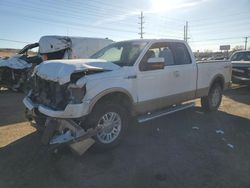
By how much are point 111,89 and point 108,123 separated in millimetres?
624

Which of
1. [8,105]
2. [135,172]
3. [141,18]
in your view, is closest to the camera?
[135,172]

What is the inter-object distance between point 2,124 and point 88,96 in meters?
3.29

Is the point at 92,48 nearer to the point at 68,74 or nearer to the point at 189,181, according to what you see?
the point at 68,74

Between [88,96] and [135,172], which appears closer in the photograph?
[135,172]

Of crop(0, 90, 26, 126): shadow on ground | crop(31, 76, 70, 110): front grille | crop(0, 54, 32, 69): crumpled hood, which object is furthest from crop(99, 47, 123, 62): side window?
crop(0, 54, 32, 69): crumpled hood

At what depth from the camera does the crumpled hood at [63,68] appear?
14.5ft

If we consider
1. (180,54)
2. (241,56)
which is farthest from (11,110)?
(241,56)

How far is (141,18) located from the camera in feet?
187

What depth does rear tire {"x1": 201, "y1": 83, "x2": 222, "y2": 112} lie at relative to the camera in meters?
7.84

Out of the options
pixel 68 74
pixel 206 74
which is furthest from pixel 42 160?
pixel 206 74

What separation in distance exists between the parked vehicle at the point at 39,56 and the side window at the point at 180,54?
671 cm

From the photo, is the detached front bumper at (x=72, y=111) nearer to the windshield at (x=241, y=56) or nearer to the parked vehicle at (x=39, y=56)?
the parked vehicle at (x=39, y=56)

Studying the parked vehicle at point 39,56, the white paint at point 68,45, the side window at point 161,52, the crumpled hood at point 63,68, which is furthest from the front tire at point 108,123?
the white paint at point 68,45

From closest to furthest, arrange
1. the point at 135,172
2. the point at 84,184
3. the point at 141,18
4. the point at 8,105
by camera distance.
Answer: the point at 84,184, the point at 135,172, the point at 8,105, the point at 141,18
